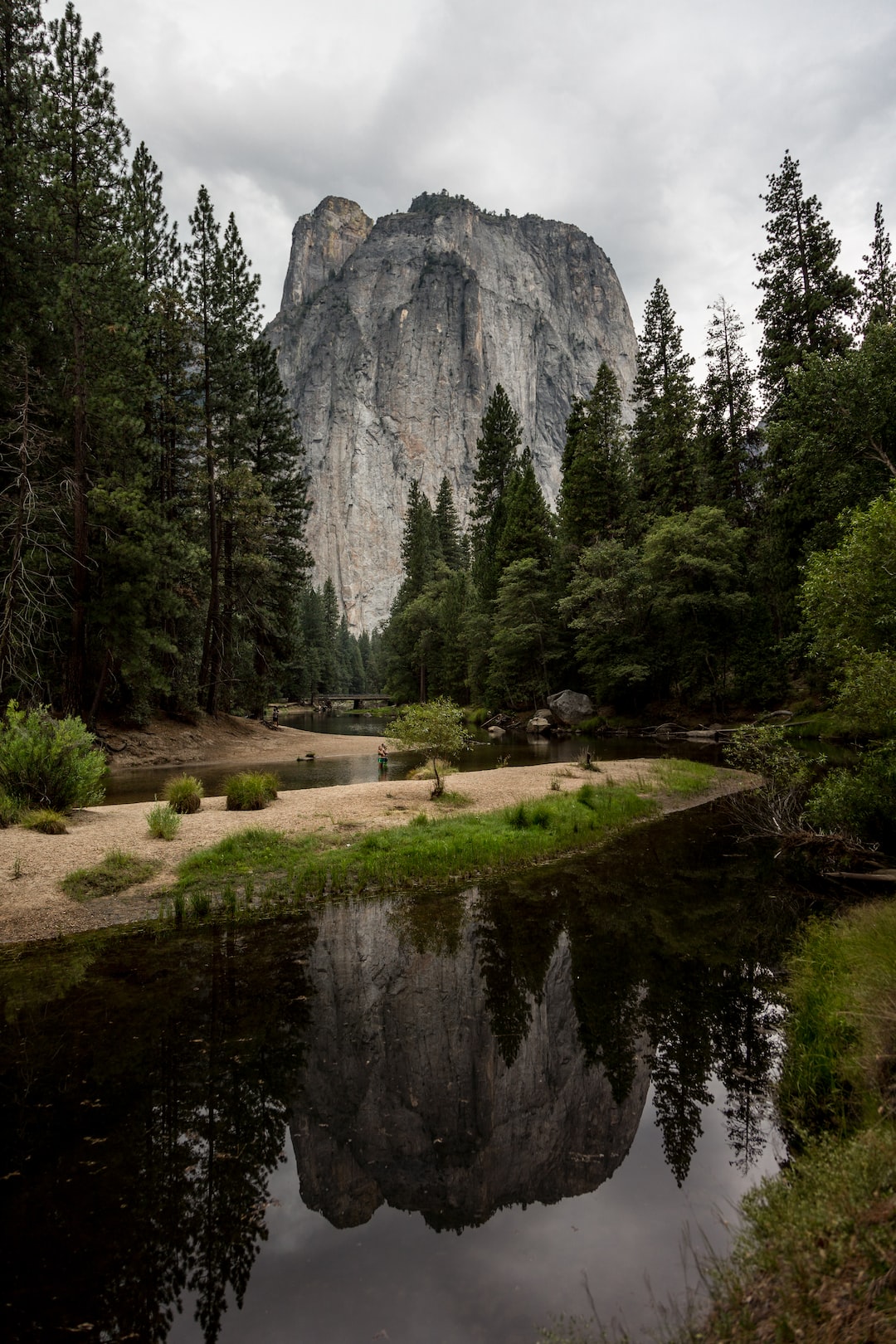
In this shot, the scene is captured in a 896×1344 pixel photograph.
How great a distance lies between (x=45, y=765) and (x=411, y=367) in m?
169

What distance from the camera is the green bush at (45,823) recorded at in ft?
38.8

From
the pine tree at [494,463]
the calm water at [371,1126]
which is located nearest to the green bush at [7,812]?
the calm water at [371,1126]

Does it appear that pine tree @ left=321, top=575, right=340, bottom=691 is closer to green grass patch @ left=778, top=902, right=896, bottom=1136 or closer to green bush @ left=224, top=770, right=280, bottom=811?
green bush @ left=224, top=770, right=280, bottom=811

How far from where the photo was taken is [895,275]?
3156cm

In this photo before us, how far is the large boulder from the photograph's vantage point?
42.0 m

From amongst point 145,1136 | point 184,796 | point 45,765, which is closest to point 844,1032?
point 145,1136

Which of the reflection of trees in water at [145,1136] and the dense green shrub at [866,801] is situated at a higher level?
the dense green shrub at [866,801]

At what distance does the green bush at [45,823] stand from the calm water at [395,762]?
500 cm

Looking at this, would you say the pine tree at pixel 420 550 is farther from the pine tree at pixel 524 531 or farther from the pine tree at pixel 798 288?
the pine tree at pixel 798 288

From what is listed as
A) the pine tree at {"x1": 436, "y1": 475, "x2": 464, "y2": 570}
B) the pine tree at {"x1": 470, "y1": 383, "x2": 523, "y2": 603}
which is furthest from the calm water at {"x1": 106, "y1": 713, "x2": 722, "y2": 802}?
the pine tree at {"x1": 436, "y1": 475, "x2": 464, "y2": 570}

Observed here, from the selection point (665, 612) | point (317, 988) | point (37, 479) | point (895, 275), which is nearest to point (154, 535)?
point (37, 479)

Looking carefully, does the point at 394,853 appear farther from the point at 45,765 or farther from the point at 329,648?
the point at 329,648

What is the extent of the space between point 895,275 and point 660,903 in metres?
37.6

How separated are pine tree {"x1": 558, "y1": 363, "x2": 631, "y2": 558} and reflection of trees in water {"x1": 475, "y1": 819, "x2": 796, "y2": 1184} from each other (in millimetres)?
36024
